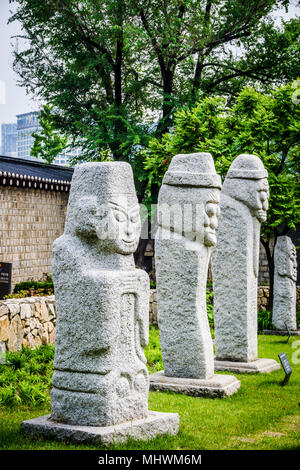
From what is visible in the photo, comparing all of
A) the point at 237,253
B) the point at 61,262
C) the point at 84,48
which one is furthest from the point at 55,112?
the point at 61,262

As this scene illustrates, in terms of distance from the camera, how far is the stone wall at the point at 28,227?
56.7 ft

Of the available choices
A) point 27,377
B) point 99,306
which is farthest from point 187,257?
point 27,377

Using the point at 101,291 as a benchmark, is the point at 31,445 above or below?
below

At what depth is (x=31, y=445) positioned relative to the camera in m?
5.00

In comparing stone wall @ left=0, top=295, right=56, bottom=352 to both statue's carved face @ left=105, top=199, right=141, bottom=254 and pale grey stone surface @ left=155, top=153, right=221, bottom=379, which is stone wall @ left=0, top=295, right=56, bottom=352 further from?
statue's carved face @ left=105, top=199, right=141, bottom=254

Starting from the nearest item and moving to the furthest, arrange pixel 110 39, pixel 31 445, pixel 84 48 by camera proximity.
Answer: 1. pixel 31 445
2. pixel 110 39
3. pixel 84 48

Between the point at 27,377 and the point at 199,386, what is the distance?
2284 millimetres

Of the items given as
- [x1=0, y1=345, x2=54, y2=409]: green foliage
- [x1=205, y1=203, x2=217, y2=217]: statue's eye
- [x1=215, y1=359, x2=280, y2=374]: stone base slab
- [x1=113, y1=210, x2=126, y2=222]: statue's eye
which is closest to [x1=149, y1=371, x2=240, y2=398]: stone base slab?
[x1=215, y1=359, x2=280, y2=374]: stone base slab

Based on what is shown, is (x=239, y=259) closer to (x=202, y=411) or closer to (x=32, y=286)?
(x=202, y=411)

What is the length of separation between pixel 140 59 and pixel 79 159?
181 inches

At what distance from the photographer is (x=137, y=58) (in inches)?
852

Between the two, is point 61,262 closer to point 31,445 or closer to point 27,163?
point 31,445
